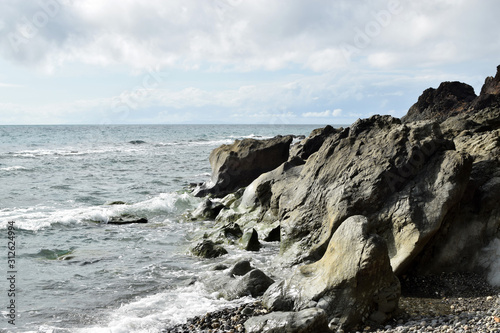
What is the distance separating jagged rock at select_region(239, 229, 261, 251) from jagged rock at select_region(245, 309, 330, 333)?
515 centimetres

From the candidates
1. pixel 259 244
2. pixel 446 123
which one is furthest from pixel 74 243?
pixel 446 123

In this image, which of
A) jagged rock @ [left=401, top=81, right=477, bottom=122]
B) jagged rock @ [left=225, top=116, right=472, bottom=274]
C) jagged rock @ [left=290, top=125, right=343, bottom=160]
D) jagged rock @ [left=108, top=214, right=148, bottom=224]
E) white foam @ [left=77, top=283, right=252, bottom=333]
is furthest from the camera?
jagged rock @ [left=401, top=81, right=477, bottom=122]

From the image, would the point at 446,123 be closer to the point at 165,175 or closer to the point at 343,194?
the point at 343,194

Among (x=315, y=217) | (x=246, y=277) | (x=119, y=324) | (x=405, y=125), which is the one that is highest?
(x=405, y=125)

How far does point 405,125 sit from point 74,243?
32.4 ft

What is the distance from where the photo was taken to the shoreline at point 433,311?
21.4 feet

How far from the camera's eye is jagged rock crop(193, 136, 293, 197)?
1967 cm

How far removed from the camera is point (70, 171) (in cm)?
3044

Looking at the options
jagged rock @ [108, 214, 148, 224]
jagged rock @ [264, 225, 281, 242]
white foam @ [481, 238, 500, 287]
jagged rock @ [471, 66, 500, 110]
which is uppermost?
jagged rock @ [471, 66, 500, 110]

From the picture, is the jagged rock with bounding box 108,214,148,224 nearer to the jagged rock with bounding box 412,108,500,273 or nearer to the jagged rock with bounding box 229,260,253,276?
the jagged rock with bounding box 229,260,253,276

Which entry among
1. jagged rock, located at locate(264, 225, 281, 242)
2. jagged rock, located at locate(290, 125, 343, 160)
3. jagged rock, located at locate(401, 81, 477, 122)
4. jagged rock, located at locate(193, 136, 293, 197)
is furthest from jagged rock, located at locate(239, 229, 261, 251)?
jagged rock, located at locate(401, 81, 477, 122)

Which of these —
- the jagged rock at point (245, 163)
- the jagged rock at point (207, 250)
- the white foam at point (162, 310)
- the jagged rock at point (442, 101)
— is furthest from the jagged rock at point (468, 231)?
the jagged rock at point (442, 101)

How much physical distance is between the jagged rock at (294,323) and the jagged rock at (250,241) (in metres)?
5.15

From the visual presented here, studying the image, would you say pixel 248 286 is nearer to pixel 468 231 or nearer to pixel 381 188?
pixel 381 188
